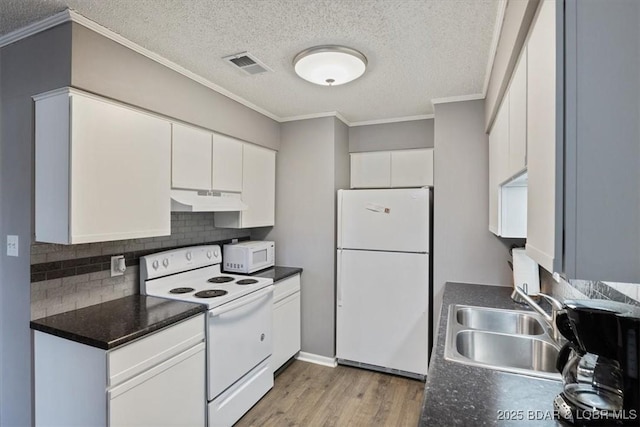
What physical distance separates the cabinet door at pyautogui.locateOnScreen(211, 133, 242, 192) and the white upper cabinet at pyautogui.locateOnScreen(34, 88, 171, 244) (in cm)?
65

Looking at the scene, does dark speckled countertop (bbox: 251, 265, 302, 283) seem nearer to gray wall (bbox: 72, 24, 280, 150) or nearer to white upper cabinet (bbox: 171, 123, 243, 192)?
white upper cabinet (bbox: 171, 123, 243, 192)

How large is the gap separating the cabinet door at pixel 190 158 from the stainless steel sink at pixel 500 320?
1967 mm

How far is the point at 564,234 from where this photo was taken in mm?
773

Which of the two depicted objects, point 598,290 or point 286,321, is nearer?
point 598,290

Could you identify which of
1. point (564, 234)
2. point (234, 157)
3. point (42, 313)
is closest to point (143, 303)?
point (42, 313)

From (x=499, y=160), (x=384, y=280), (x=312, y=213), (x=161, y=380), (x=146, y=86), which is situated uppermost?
(x=146, y=86)

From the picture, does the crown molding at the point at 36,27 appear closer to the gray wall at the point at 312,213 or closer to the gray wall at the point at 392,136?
the gray wall at the point at 312,213

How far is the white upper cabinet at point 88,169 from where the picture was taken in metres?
1.65

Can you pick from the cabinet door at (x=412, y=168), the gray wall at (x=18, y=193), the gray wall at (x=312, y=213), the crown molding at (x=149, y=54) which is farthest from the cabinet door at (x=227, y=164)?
the cabinet door at (x=412, y=168)

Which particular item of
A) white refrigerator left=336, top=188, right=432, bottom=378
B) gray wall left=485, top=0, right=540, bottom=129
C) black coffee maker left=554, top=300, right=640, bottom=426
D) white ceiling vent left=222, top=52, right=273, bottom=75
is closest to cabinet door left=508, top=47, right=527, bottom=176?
gray wall left=485, top=0, right=540, bottom=129

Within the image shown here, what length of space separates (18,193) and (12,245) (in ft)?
0.94

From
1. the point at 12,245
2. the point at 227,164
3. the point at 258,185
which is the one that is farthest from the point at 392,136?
the point at 12,245

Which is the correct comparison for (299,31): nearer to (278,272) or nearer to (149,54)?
(149,54)

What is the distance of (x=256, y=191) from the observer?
124 inches
